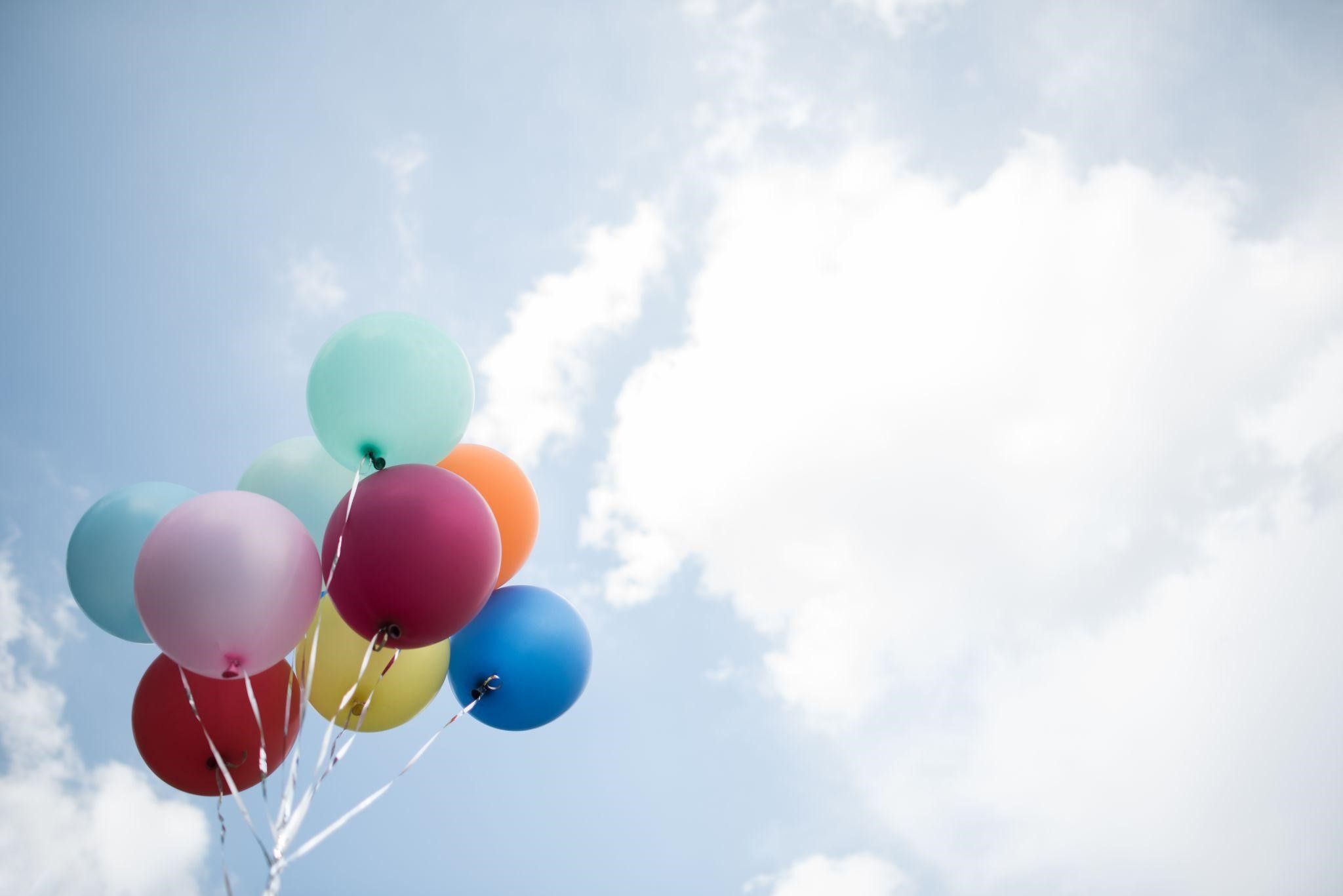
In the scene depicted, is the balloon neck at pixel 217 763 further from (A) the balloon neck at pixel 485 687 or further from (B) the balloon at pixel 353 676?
(A) the balloon neck at pixel 485 687

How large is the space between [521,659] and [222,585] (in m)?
1.43

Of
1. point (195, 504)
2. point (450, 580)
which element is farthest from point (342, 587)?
point (195, 504)

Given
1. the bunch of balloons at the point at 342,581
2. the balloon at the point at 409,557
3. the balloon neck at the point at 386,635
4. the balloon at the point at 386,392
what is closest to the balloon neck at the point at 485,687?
the bunch of balloons at the point at 342,581

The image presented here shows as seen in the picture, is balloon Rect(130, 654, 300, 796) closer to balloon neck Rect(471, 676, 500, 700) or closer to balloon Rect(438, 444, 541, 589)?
balloon neck Rect(471, 676, 500, 700)

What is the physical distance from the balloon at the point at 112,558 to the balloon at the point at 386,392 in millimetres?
954

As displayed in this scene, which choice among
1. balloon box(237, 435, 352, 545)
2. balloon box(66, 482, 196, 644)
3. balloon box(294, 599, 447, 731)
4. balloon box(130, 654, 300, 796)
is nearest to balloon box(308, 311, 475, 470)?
balloon box(237, 435, 352, 545)

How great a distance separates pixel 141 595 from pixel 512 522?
169 cm

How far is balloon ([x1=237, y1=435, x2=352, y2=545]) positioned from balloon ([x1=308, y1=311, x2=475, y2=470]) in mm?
296

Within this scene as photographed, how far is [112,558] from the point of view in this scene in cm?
395

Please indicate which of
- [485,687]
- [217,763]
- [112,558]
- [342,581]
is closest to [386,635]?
[342,581]

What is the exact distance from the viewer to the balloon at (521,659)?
411 cm

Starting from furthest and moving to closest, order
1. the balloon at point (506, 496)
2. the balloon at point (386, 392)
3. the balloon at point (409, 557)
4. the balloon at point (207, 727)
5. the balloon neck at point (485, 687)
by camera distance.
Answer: the balloon at point (506, 496)
the balloon neck at point (485, 687)
the balloon at point (386, 392)
the balloon at point (207, 727)
the balloon at point (409, 557)

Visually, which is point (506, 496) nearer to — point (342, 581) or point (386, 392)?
point (386, 392)

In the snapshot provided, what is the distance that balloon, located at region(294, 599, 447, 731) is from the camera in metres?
3.90
